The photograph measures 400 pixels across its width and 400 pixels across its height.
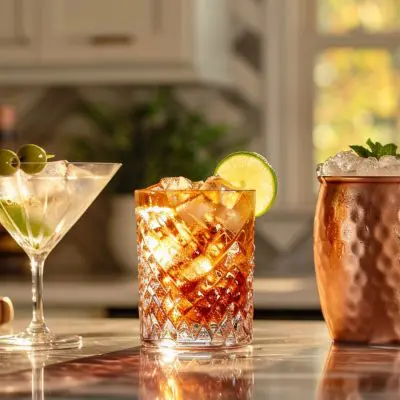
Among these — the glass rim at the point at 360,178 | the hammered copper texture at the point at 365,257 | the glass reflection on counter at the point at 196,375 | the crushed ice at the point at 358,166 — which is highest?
the crushed ice at the point at 358,166

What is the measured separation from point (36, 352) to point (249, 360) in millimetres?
228

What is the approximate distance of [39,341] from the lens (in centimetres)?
120

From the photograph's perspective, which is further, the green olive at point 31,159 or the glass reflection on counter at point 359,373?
the green olive at point 31,159

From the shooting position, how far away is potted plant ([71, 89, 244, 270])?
354 cm

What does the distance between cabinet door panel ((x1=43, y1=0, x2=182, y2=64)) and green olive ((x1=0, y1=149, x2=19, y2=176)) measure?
2249 millimetres

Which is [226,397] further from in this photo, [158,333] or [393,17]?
[393,17]

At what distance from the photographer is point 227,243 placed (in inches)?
44.1

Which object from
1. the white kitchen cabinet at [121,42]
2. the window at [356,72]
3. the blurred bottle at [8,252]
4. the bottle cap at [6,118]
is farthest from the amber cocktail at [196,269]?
the window at [356,72]

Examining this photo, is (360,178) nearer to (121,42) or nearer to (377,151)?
(377,151)

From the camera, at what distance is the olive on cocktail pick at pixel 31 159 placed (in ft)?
3.88

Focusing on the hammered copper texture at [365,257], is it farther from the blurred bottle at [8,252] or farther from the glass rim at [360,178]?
the blurred bottle at [8,252]

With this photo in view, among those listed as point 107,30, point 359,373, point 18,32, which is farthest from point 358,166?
point 18,32

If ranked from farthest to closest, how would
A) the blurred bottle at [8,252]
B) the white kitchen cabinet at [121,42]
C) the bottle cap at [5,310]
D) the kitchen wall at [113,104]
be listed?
the kitchen wall at [113,104] < the blurred bottle at [8,252] < the white kitchen cabinet at [121,42] < the bottle cap at [5,310]

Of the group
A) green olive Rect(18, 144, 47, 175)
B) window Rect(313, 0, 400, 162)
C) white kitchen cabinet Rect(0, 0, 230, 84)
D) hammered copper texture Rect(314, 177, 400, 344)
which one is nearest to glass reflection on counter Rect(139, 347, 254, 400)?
hammered copper texture Rect(314, 177, 400, 344)
